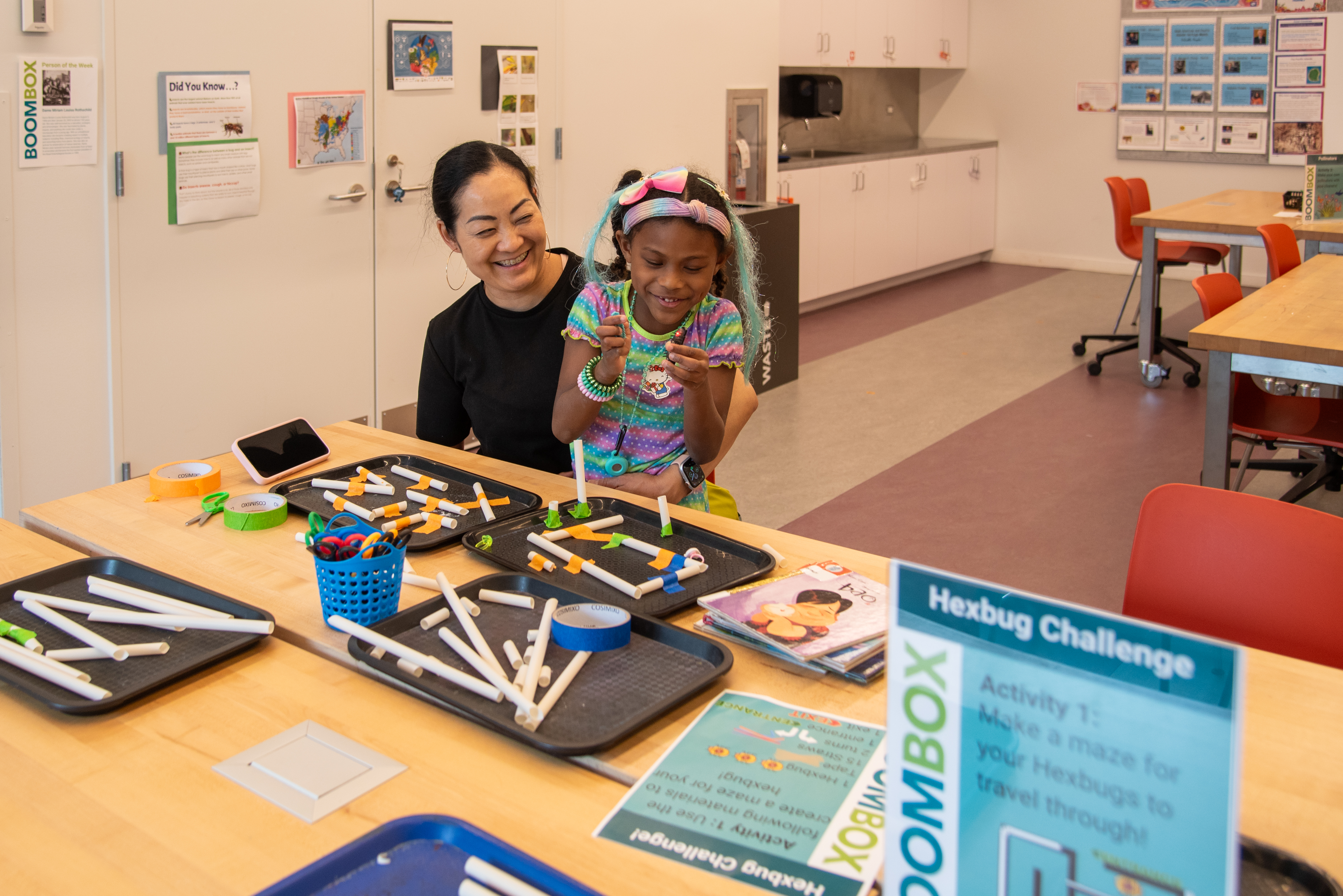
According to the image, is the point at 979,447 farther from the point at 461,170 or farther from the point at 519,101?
the point at 461,170

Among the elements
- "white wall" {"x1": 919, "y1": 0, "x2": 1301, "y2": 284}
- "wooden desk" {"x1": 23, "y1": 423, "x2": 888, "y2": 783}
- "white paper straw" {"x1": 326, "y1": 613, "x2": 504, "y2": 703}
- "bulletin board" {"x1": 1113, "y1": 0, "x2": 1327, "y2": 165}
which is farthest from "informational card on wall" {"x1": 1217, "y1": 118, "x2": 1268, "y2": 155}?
"white paper straw" {"x1": 326, "y1": 613, "x2": 504, "y2": 703}

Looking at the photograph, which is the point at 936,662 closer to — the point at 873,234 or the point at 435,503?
the point at 435,503

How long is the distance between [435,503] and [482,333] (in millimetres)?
558

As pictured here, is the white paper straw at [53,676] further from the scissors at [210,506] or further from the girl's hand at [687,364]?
the girl's hand at [687,364]

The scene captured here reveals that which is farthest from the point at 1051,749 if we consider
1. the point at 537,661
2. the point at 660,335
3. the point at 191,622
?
the point at 660,335

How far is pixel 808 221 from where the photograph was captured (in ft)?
22.6

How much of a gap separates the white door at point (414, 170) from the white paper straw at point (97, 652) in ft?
9.93

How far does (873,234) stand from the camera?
298 inches

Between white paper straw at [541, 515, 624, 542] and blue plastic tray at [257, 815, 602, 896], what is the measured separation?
659mm

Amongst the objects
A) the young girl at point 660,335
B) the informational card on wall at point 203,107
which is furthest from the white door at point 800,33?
the young girl at point 660,335

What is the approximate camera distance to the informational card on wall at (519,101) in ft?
14.8

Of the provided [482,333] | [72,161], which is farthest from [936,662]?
[72,161]

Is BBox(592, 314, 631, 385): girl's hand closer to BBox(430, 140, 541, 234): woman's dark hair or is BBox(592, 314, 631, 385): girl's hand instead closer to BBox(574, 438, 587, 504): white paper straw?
BBox(574, 438, 587, 504): white paper straw

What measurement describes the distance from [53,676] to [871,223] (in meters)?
6.82
